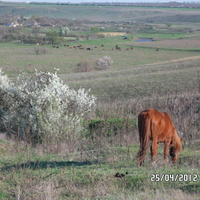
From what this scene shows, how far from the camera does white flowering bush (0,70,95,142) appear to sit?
15.9m

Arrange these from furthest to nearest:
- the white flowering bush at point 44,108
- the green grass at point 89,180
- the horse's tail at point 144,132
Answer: the white flowering bush at point 44,108, the horse's tail at point 144,132, the green grass at point 89,180

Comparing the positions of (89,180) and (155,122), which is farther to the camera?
(155,122)

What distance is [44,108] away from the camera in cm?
1645

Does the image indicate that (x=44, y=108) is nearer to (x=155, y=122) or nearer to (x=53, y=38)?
(x=155, y=122)

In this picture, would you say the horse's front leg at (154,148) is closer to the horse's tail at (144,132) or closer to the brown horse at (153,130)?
the brown horse at (153,130)

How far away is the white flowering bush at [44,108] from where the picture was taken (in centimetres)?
1589

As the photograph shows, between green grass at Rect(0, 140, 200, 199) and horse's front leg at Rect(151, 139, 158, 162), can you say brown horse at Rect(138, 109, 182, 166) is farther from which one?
green grass at Rect(0, 140, 200, 199)
